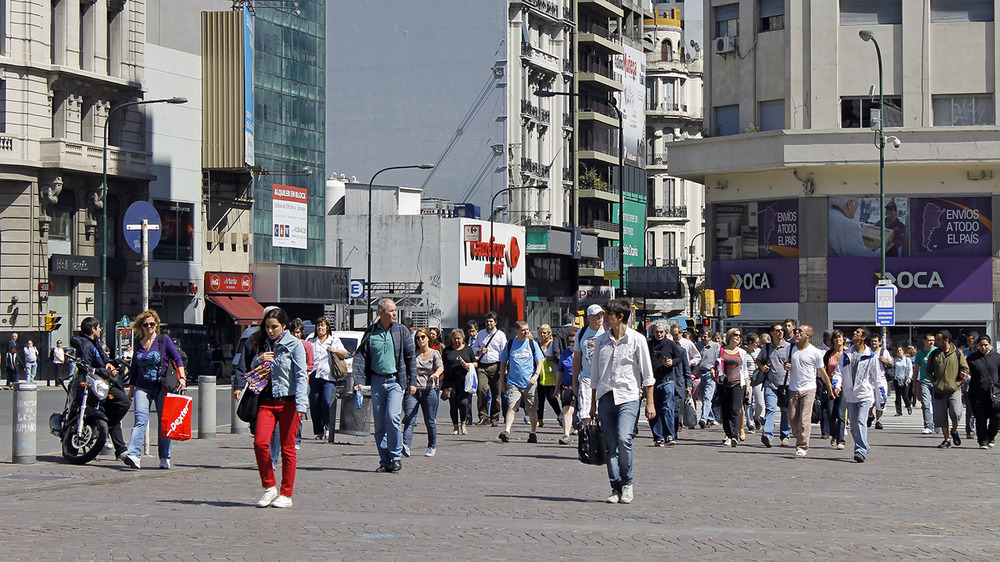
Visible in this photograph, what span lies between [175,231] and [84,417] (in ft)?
134

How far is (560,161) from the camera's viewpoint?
86.8 metres

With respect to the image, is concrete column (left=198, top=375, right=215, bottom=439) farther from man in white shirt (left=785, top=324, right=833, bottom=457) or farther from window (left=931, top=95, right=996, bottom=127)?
window (left=931, top=95, right=996, bottom=127)

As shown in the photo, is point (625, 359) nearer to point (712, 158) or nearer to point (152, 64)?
point (712, 158)

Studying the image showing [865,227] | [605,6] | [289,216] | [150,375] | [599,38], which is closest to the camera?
[150,375]

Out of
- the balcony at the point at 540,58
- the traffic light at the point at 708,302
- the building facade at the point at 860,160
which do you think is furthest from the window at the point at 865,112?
the balcony at the point at 540,58

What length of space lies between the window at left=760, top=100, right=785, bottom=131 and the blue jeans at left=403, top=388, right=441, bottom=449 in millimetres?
27316

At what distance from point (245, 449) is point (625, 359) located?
24.5 feet

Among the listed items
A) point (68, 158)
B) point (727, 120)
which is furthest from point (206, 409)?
point (68, 158)

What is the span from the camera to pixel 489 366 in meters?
23.7

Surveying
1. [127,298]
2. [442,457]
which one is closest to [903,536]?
[442,457]

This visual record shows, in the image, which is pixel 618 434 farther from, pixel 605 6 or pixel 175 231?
pixel 605 6

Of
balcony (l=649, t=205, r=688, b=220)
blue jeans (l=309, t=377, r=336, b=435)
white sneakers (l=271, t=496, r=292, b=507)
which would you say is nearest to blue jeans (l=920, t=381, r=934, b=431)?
blue jeans (l=309, t=377, r=336, b=435)

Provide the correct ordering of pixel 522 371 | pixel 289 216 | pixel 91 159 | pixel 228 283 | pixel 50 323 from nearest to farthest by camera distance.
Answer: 1. pixel 522 371
2. pixel 50 323
3. pixel 91 159
4. pixel 228 283
5. pixel 289 216

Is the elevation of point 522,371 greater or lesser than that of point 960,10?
lesser
